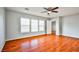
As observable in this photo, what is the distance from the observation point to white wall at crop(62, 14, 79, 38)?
22.0 ft

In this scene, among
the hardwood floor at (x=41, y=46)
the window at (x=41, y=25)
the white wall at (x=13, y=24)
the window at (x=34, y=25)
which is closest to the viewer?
the hardwood floor at (x=41, y=46)

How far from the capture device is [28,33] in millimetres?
7055

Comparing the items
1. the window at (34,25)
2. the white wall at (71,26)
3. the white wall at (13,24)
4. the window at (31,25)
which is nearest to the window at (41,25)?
the window at (31,25)

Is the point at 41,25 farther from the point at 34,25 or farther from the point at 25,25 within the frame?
the point at 25,25

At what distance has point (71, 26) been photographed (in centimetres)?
722

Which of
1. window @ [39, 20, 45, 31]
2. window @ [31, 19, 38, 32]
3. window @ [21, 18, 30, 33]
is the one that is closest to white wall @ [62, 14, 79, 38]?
window @ [39, 20, 45, 31]

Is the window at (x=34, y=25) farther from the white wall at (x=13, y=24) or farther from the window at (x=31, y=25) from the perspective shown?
the white wall at (x=13, y=24)

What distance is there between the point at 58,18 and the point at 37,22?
8.44 feet

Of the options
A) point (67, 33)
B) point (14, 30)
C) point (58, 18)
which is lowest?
point (67, 33)

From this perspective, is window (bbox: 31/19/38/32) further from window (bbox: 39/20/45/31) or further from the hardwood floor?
the hardwood floor

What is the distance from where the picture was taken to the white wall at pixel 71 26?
6691 millimetres
